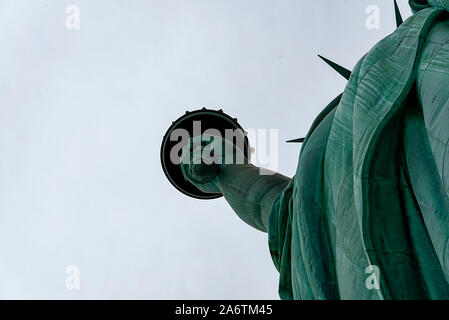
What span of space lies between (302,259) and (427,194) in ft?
7.75

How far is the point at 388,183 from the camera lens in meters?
6.39

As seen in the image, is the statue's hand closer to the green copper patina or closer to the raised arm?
the raised arm

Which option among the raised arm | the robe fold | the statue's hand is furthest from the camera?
the statue's hand

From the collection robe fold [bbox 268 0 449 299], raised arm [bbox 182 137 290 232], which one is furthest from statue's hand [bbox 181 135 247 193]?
robe fold [bbox 268 0 449 299]

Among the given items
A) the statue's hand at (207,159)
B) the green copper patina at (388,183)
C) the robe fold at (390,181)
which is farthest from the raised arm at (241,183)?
the robe fold at (390,181)

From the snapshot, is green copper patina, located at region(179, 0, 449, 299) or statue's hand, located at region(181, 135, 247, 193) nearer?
green copper patina, located at region(179, 0, 449, 299)

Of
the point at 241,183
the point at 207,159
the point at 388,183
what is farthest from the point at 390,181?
the point at 207,159

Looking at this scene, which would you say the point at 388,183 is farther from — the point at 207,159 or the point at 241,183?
the point at 207,159

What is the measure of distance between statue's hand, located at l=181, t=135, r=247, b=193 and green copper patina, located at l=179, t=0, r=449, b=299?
811 cm

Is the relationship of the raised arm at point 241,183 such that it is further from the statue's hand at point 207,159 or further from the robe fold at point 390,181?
the robe fold at point 390,181

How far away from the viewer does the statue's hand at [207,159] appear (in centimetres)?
1625

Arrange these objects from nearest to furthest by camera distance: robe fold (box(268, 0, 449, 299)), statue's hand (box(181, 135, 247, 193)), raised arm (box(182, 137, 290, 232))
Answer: robe fold (box(268, 0, 449, 299))
raised arm (box(182, 137, 290, 232))
statue's hand (box(181, 135, 247, 193))

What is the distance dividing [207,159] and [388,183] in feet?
→ 33.8

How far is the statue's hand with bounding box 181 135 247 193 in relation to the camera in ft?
53.3
